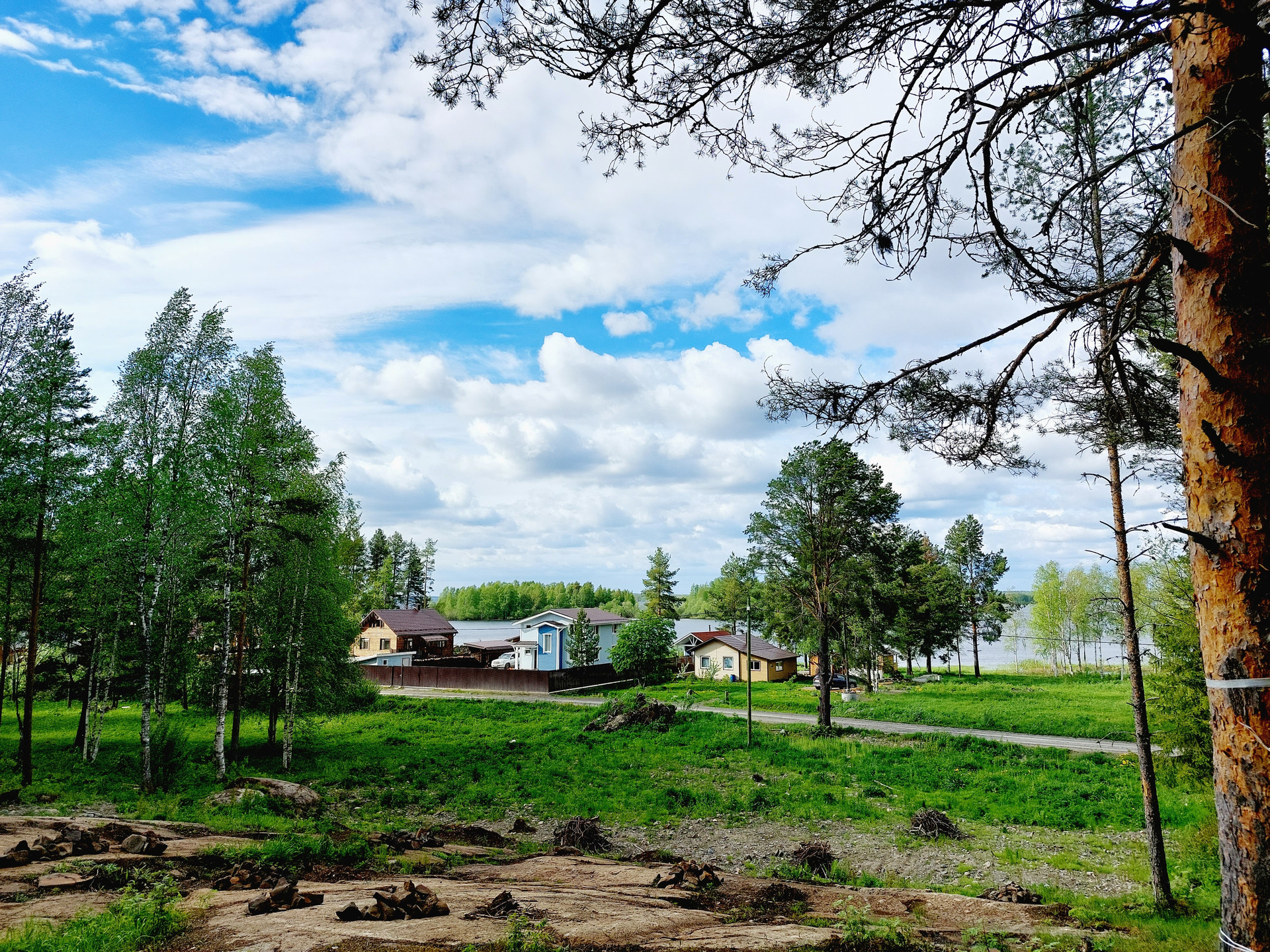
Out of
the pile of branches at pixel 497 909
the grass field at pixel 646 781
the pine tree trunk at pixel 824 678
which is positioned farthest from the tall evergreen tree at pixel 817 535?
the pile of branches at pixel 497 909

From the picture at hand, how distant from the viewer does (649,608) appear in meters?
74.9

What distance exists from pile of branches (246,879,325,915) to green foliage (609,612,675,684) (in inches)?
1425

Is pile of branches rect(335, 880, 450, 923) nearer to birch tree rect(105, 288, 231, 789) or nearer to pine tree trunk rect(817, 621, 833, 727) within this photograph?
birch tree rect(105, 288, 231, 789)

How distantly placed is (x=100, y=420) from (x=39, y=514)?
2990mm

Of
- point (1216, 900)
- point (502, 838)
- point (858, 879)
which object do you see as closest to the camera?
point (1216, 900)

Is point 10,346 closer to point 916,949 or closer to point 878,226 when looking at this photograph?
point 878,226

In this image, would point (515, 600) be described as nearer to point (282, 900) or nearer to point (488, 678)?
point (488, 678)

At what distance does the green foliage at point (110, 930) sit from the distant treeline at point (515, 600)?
4732 inches

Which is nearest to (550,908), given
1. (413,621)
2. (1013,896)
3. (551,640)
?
(1013,896)

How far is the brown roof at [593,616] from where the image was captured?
54031mm

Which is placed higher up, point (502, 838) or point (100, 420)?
point (100, 420)

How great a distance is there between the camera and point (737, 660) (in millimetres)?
52656

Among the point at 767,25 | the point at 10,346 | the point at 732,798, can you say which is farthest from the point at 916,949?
the point at 10,346

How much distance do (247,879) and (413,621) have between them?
54.7 meters
